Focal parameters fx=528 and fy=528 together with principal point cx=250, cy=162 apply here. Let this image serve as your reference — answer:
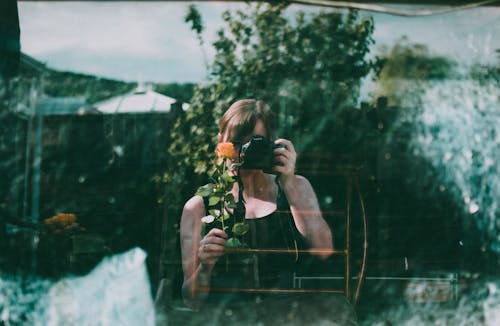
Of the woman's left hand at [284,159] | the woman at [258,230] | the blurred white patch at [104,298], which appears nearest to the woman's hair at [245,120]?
the woman at [258,230]

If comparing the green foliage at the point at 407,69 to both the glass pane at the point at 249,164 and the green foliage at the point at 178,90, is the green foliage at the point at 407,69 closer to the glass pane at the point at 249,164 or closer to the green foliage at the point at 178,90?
the glass pane at the point at 249,164

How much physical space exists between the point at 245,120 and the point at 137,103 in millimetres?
622

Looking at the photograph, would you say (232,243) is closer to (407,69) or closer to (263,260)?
(263,260)

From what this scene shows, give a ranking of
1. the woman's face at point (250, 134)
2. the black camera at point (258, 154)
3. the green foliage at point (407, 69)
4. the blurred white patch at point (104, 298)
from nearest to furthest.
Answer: the black camera at point (258, 154) → the woman's face at point (250, 134) → the blurred white patch at point (104, 298) → the green foliage at point (407, 69)

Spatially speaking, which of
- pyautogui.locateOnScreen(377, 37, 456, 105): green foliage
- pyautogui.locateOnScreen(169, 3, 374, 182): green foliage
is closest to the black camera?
pyautogui.locateOnScreen(169, 3, 374, 182): green foliage

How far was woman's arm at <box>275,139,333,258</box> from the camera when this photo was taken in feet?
5.35

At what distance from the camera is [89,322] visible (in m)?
1.82

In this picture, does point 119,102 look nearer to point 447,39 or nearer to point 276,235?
point 276,235

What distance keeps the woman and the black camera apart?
3 centimetres

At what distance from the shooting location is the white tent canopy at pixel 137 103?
2070 mm

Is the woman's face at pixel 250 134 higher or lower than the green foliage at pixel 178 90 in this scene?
lower

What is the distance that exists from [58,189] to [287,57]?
3.56 feet

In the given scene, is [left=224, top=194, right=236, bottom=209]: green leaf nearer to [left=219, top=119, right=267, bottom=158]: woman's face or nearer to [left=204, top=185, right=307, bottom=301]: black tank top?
[left=204, top=185, right=307, bottom=301]: black tank top

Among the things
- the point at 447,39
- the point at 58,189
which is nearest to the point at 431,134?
the point at 447,39
